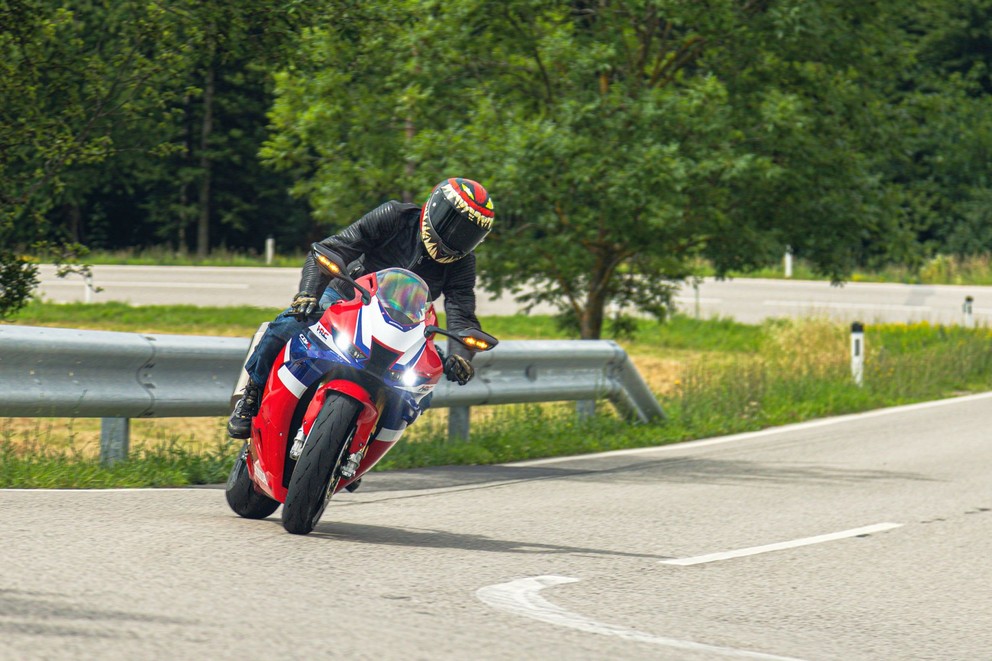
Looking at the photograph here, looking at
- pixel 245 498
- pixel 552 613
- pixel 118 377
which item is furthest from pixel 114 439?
pixel 552 613

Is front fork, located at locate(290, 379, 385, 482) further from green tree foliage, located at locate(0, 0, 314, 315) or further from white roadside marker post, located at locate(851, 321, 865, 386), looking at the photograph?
white roadside marker post, located at locate(851, 321, 865, 386)

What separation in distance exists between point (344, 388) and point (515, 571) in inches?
42.2

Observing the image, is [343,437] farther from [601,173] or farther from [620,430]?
[601,173]

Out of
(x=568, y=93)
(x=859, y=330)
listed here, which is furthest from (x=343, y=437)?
(x=859, y=330)

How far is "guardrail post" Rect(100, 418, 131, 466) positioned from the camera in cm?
865

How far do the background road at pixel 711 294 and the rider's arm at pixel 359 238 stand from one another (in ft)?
72.5

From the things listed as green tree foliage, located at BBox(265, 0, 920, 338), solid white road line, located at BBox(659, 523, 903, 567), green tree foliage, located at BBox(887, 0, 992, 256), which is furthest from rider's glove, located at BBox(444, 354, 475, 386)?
green tree foliage, located at BBox(887, 0, 992, 256)

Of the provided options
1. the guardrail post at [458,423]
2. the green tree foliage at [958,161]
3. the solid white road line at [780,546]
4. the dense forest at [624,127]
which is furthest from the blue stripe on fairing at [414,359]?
the green tree foliage at [958,161]

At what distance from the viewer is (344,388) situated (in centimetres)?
606

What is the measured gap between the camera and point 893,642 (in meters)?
5.11

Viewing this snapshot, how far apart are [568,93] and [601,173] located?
1592 millimetres

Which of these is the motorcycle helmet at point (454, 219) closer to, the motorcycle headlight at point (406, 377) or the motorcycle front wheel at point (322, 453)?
the motorcycle headlight at point (406, 377)

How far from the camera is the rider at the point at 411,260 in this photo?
6.47 meters

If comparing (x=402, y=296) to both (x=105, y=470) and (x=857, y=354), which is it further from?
(x=857, y=354)
